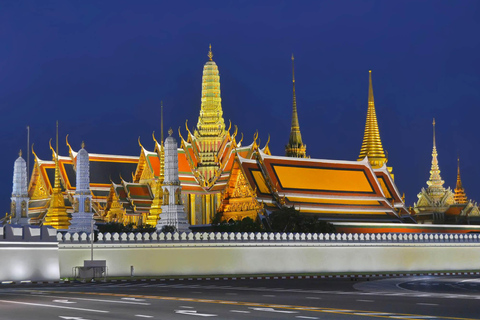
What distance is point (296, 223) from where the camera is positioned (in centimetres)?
4416

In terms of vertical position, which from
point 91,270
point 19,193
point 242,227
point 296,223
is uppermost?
point 19,193

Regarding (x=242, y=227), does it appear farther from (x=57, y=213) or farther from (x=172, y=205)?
(x=57, y=213)

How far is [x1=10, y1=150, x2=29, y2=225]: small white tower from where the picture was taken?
44969 mm

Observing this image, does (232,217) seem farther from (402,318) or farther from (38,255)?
(402,318)

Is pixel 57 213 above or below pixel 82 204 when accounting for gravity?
above

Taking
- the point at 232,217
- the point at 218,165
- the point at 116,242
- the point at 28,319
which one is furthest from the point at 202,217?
the point at 28,319

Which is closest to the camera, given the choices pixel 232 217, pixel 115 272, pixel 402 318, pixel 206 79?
pixel 402 318

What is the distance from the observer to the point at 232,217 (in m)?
49.8

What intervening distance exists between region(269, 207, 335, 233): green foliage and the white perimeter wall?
566cm

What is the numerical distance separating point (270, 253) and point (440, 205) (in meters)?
40.3

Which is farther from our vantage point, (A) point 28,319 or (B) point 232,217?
(B) point 232,217

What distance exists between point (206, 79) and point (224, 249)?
1127 inches

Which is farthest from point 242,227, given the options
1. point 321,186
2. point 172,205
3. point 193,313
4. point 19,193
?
point 193,313

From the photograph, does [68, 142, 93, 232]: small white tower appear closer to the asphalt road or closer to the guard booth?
the guard booth
